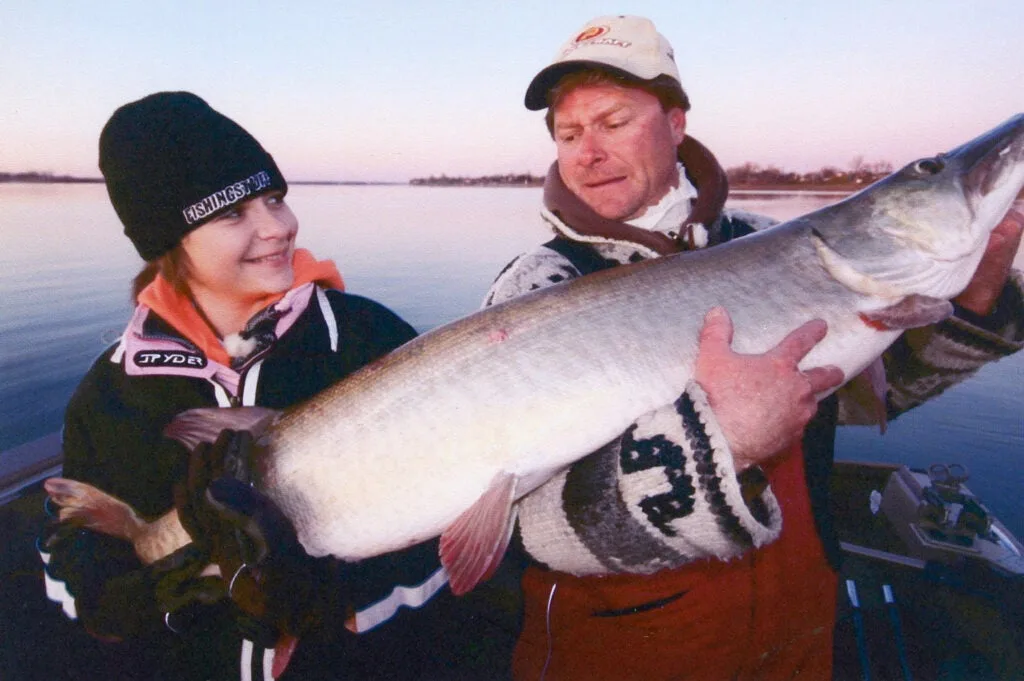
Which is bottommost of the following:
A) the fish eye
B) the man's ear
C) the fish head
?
the fish head

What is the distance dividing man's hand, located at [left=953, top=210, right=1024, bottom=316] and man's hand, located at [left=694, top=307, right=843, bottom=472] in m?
0.82

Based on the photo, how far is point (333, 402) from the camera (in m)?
1.86

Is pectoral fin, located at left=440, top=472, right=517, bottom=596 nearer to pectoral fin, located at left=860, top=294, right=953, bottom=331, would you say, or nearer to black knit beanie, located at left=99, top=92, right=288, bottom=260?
pectoral fin, located at left=860, top=294, right=953, bottom=331

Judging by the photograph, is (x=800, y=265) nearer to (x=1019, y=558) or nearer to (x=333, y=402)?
(x=333, y=402)

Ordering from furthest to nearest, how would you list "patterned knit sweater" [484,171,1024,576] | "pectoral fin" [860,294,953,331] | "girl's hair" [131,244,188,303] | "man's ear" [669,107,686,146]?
"man's ear" [669,107,686,146] < "girl's hair" [131,244,188,303] < "pectoral fin" [860,294,953,331] < "patterned knit sweater" [484,171,1024,576]

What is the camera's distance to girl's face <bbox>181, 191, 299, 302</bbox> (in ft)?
7.39

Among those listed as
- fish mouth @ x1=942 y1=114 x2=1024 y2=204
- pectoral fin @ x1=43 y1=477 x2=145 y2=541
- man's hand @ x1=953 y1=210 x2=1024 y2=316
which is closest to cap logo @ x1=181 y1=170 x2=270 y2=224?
pectoral fin @ x1=43 y1=477 x2=145 y2=541

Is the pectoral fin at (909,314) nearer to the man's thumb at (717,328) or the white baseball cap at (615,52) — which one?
the man's thumb at (717,328)

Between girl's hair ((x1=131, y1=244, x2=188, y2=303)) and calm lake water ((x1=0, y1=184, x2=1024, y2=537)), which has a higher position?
girl's hair ((x1=131, y1=244, x2=188, y2=303))

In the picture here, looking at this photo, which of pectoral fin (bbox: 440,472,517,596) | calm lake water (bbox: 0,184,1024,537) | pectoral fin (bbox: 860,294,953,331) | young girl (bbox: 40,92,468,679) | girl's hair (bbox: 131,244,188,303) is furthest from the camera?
calm lake water (bbox: 0,184,1024,537)

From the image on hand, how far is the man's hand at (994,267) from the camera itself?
6.59 ft

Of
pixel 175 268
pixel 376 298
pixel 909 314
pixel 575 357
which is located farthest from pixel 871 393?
pixel 376 298

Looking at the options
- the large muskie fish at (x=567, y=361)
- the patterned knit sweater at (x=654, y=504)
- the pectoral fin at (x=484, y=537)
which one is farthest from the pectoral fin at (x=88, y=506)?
the patterned knit sweater at (x=654, y=504)

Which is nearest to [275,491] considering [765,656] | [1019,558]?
[765,656]
